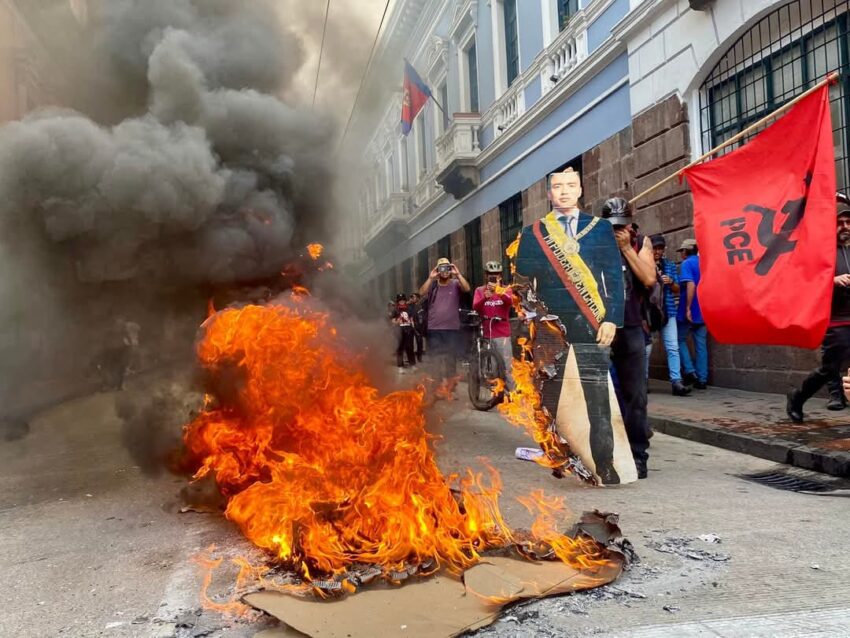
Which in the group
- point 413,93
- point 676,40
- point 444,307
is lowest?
point 444,307

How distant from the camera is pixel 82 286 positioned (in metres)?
5.70

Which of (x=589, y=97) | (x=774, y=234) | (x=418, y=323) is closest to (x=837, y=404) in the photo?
(x=774, y=234)

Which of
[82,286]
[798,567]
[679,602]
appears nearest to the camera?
[679,602]

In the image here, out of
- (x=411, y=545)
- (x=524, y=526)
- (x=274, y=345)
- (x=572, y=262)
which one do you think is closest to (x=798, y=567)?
(x=524, y=526)

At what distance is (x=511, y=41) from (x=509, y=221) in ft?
13.9

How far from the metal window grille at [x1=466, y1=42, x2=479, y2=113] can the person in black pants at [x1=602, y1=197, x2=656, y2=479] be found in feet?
46.1

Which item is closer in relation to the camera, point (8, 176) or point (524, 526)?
point (524, 526)

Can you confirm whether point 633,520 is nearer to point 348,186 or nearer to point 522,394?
point 522,394

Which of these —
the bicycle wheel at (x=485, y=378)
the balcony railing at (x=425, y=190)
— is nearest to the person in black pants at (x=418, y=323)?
the bicycle wheel at (x=485, y=378)

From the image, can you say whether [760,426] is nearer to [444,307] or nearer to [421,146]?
[444,307]

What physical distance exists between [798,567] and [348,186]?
6.98 meters

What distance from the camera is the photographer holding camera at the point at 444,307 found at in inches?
319

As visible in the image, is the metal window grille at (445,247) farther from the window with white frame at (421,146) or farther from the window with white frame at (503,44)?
the window with white frame at (503,44)

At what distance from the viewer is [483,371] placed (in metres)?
7.85
